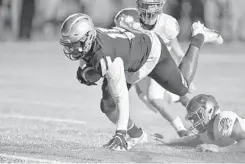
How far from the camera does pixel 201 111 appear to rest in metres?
8.16

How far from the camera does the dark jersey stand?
767 cm

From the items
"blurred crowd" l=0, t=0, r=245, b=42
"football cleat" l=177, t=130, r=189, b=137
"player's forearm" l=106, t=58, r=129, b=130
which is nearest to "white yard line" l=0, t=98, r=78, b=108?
"football cleat" l=177, t=130, r=189, b=137

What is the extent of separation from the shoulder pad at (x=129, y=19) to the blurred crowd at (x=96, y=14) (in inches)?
620

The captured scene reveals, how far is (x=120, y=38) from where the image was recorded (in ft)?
26.6

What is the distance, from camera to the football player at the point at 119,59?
25.1ft

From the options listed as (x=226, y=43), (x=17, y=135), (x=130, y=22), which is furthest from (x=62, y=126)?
(x=226, y=43)

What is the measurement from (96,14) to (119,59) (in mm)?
19451

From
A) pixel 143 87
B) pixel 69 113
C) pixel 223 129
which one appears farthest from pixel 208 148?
pixel 69 113

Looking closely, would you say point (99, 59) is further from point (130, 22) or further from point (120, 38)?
point (130, 22)

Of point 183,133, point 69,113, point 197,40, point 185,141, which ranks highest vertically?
point 197,40

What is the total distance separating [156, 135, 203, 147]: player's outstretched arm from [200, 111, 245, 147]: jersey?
185 mm

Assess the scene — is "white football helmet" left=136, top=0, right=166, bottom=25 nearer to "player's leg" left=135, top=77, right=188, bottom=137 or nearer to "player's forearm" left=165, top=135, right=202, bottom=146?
"player's leg" left=135, top=77, right=188, bottom=137

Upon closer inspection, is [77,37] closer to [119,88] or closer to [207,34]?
[119,88]

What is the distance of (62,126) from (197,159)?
3.04 meters
